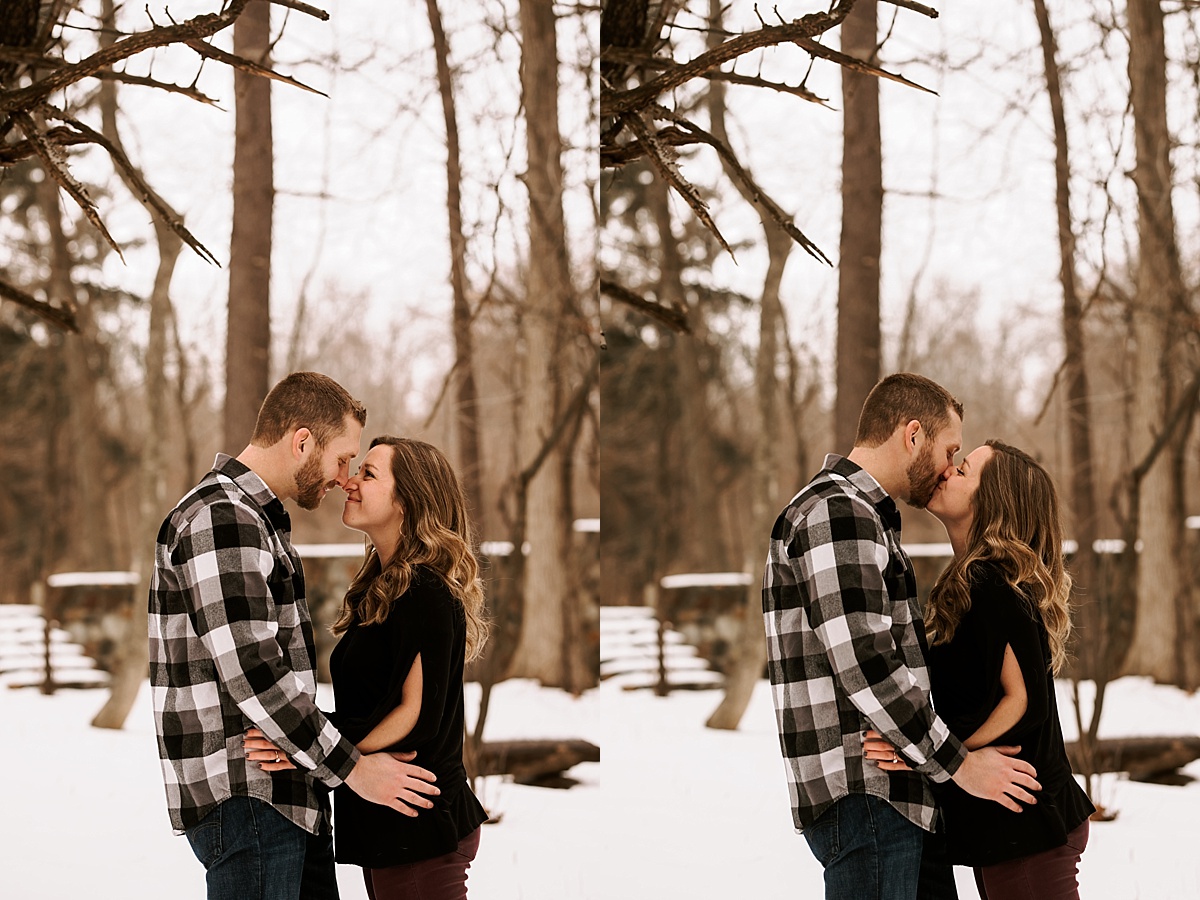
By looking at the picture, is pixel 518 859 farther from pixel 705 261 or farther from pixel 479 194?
pixel 705 261

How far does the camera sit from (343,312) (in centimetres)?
518

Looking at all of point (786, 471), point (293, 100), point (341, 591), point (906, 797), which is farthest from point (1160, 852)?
point (293, 100)

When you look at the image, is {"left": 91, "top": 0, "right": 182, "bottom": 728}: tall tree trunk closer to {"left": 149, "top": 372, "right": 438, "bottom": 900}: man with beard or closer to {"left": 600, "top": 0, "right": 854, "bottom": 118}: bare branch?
{"left": 149, "top": 372, "right": 438, "bottom": 900}: man with beard

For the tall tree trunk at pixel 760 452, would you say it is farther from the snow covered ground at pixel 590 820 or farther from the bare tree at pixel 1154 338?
the bare tree at pixel 1154 338

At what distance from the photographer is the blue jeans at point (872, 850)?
6.56ft

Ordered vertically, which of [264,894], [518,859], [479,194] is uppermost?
[479,194]

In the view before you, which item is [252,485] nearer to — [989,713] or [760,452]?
[989,713]

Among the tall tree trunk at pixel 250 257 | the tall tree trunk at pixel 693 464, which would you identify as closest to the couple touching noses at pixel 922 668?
the tall tree trunk at pixel 250 257

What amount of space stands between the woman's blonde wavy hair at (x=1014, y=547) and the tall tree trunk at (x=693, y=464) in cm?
376

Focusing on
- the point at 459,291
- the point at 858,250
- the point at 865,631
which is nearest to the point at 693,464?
the point at 858,250

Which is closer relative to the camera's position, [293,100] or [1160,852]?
[1160,852]

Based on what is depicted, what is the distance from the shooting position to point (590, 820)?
4418 millimetres

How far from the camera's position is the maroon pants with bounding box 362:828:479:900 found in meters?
2.08

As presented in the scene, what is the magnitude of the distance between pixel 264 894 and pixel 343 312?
3.54 m
